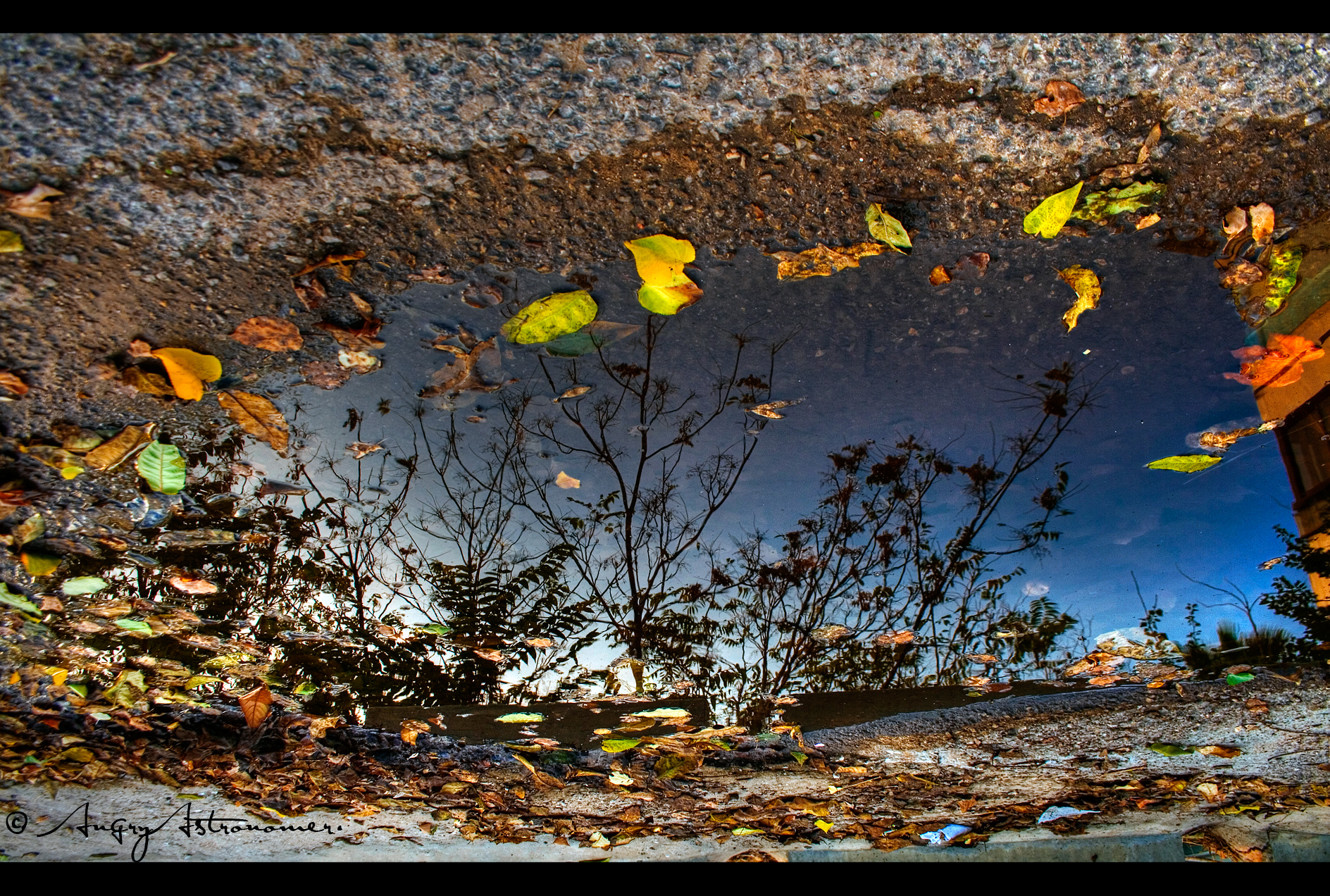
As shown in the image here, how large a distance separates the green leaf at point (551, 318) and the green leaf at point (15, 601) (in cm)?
140

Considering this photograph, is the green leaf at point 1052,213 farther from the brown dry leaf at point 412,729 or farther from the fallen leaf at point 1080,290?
the brown dry leaf at point 412,729

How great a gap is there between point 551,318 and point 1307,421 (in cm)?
183

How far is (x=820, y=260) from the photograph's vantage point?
1.31 meters

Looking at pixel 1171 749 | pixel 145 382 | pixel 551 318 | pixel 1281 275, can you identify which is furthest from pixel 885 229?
pixel 1171 749

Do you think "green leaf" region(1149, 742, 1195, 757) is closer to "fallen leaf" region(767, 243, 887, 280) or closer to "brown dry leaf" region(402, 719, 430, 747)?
"fallen leaf" region(767, 243, 887, 280)

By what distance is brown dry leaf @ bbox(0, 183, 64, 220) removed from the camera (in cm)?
104

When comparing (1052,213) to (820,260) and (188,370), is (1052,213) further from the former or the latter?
(188,370)

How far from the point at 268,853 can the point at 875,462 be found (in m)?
3.28

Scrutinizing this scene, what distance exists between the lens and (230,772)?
2.07 meters

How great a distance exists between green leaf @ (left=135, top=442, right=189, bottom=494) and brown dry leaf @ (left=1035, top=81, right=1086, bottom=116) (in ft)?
6.32

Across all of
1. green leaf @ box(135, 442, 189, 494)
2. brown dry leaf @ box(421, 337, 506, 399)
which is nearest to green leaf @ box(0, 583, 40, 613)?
green leaf @ box(135, 442, 189, 494)
